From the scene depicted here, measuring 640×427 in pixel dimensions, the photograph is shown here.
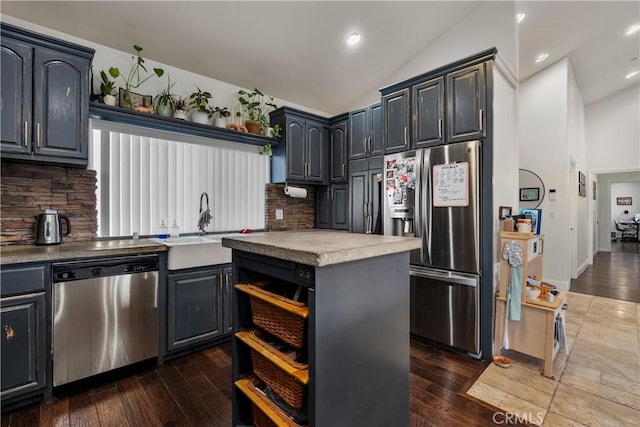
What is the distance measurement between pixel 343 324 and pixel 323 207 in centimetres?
307

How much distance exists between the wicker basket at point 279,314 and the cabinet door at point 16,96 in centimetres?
191

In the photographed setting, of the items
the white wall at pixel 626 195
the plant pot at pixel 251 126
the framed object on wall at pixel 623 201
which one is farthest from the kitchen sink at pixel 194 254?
the framed object on wall at pixel 623 201

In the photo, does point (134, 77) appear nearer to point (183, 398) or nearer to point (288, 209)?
point (288, 209)

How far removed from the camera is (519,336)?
7.63 feet

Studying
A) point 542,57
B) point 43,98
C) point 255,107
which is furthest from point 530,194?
point 43,98

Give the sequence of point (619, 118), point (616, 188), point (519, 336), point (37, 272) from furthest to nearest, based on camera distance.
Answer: point (616, 188)
point (619, 118)
point (519, 336)
point (37, 272)

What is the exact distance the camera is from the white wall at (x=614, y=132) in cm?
579

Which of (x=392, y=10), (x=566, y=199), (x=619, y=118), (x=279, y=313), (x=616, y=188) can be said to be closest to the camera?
(x=279, y=313)

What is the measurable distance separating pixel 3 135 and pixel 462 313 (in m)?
3.66

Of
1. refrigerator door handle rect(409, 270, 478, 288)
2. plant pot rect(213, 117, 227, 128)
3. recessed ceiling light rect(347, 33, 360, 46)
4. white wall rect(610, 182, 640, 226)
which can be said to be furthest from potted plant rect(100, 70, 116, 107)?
white wall rect(610, 182, 640, 226)

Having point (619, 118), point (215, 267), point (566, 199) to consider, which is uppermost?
point (619, 118)

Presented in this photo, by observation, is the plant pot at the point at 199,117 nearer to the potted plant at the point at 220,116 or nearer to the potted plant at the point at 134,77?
the potted plant at the point at 220,116

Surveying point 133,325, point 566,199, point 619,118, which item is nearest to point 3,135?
point 133,325

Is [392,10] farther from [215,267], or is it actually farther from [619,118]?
[619,118]
